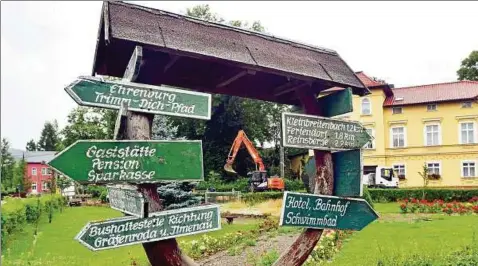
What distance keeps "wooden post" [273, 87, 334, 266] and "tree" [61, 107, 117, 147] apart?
28298 millimetres

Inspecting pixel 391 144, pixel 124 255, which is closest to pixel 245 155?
pixel 391 144

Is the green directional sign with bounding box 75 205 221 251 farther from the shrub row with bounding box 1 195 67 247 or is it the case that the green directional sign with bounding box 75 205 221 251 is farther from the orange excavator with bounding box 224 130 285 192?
the orange excavator with bounding box 224 130 285 192

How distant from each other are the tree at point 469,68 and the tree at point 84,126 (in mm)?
23846

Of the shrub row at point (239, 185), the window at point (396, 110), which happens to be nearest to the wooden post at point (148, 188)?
the shrub row at point (239, 185)

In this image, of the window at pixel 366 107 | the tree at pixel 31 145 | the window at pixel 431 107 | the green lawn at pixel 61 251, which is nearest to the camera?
the green lawn at pixel 61 251

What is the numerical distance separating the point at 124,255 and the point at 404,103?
51.0 feet

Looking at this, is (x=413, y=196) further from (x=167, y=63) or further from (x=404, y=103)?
(x=167, y=63)

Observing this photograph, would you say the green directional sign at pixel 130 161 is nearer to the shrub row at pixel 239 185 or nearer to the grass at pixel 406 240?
the grass at pixel 406 240

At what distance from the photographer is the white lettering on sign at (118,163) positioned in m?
2.50

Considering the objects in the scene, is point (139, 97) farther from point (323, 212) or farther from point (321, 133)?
point (323, 212)

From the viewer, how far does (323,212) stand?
11.1ft

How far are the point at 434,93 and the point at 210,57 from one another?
1538cm

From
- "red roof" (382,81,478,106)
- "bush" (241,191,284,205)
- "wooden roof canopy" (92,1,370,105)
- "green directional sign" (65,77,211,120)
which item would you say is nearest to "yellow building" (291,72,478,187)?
"red roof" (382,81,478,106)

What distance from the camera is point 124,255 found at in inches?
291
